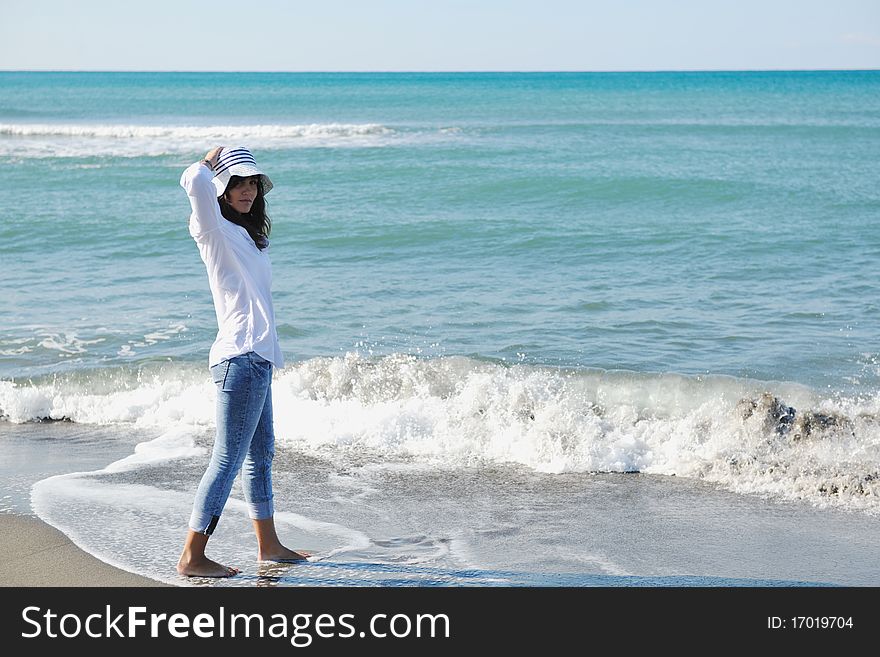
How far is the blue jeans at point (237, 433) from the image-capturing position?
3.89 meters

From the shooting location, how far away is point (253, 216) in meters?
3.98

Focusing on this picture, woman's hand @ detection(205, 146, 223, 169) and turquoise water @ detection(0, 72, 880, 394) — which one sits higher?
woman's hand @ detection(205, 146, 223, 169)

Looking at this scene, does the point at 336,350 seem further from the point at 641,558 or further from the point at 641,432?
the point at 641,558

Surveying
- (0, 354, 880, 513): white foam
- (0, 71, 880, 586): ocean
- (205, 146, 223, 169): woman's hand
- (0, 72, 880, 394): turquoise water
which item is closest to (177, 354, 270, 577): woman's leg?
(0, 71, 880, 586): ocean

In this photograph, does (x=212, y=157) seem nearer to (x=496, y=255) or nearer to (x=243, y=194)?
(x=243, y=194)

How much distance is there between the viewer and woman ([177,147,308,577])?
3844 millimetres

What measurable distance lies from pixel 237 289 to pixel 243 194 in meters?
0.37

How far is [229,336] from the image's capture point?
12.7ft

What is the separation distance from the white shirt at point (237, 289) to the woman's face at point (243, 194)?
8 centimetres

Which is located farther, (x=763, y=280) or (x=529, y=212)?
(x=529, y=212)

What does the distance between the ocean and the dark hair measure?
140 cm

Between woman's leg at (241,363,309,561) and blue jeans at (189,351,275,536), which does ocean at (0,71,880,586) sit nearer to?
woman's leg at (241,363,309,561)
